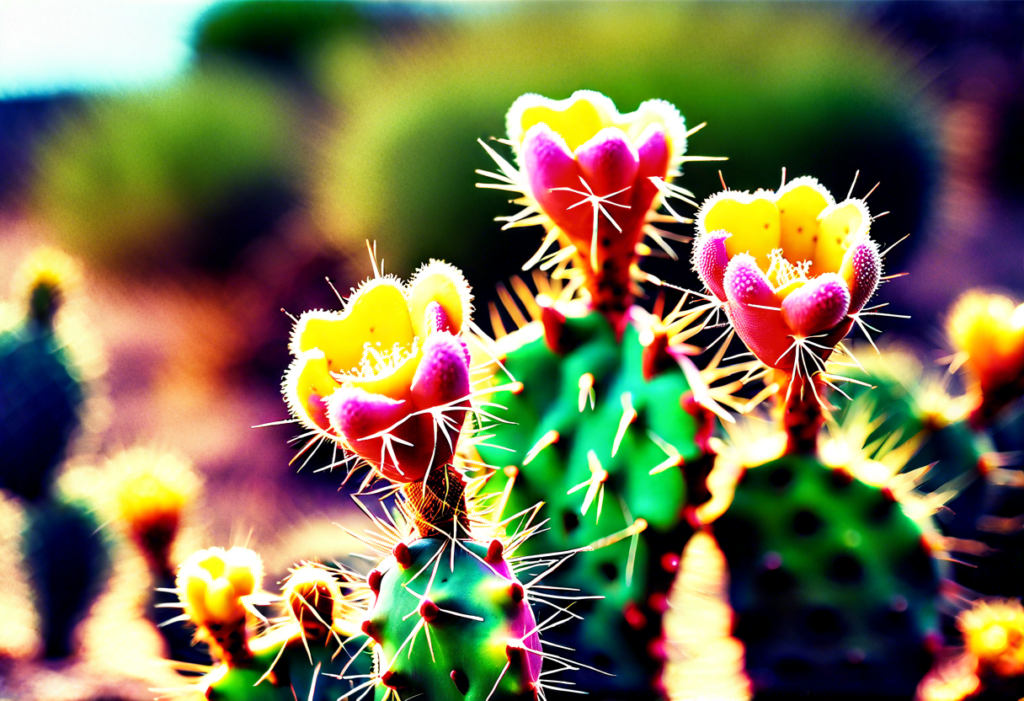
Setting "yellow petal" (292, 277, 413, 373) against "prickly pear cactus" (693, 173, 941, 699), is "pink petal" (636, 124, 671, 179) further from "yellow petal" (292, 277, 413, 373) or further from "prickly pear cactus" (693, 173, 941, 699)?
"yellow petal" (292, 277, 413, 373)

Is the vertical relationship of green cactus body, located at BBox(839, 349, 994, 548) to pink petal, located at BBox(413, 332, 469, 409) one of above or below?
below

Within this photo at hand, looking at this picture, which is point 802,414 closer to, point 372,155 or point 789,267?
point 789,267

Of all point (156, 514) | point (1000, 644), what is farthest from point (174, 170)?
point (1000, 644)

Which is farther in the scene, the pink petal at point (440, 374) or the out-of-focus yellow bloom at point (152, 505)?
the out-of-focus yellow bloom at point (152, 505)

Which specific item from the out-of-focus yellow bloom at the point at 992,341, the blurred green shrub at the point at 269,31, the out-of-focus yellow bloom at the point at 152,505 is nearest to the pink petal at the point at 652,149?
the out-of-focus yellow bloom at the point at 992,341

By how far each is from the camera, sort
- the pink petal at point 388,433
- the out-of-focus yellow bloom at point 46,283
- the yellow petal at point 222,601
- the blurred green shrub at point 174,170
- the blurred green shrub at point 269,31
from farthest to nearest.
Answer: the blurred green shrub at point 269,31, the blurred green shrub at point 174,170, the out-of-focus yellow bloom at point 46,283, the yellow petal at point 222,601, the pink petal at point 388,433

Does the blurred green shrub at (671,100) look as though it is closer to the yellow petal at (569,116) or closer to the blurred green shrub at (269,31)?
the blurred green shrub at (269,31)

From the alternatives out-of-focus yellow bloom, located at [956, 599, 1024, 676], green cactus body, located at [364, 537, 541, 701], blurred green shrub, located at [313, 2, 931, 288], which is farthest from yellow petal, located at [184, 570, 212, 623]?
blurred green shrub, located at [313, 2, 931, 288]
